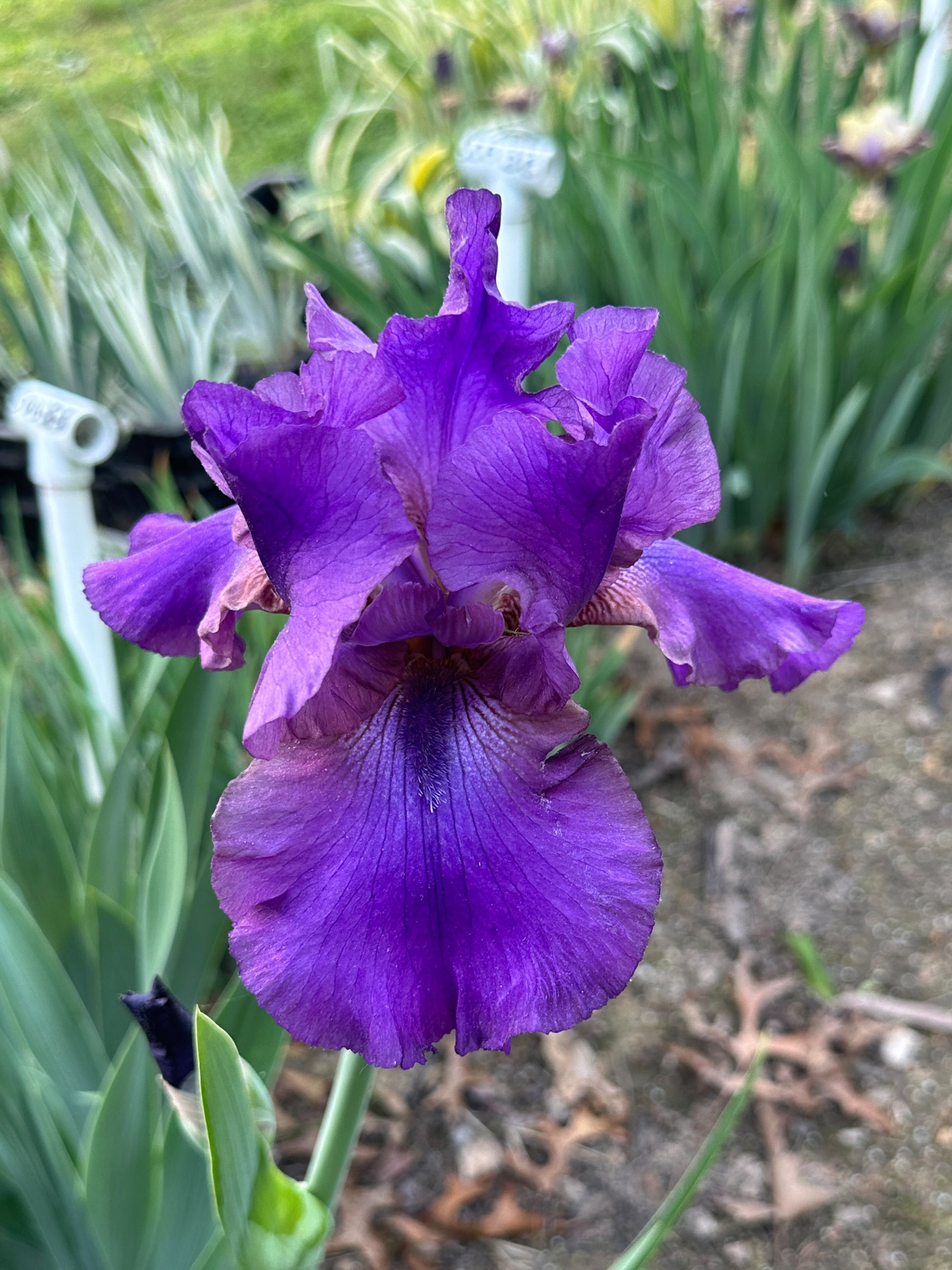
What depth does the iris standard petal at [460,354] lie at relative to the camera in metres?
0.58

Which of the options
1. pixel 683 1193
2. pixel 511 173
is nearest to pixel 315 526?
pixel 683 1193

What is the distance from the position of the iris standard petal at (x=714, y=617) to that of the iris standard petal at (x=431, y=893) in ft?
0.40

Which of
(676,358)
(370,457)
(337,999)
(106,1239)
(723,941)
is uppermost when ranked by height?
(370,457)

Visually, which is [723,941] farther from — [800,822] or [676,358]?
[676,358]

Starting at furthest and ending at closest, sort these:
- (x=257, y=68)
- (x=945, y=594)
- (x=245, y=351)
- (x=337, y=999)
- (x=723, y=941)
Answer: (x=257, y=68), (x=245, y=351), (x=945, y=594), (x=723, y=941), (x=337, y=999)

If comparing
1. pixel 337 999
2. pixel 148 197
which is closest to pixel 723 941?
pixel 337 999

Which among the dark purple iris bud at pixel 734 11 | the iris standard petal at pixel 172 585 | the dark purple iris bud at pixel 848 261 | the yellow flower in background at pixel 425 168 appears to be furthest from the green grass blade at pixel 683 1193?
the dark purple iris bud at pixel 734 11

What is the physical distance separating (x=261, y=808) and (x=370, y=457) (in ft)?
0.65

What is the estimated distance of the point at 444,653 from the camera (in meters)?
0.62

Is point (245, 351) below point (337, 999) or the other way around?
below

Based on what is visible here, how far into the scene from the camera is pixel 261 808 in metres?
0.54

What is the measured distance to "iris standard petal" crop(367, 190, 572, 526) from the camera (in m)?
0.58

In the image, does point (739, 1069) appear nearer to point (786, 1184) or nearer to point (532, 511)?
point (786, 1184)

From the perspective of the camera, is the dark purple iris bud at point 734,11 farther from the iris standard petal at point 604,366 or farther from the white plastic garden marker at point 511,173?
the iris standard petal at point 604,366
